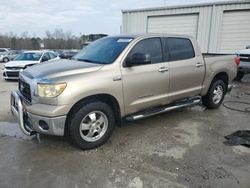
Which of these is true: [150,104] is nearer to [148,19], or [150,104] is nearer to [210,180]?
[210,180]

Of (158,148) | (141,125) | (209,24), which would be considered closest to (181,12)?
(209,24)

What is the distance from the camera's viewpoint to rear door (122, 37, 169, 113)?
3.84 metres

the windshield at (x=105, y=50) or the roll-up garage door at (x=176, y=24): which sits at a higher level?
the roll-up garage door at (x=176, y=24)

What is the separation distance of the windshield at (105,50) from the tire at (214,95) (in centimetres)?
272

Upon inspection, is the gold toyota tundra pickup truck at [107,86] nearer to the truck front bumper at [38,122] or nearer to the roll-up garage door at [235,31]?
→ the truck front bumper at [38,122]

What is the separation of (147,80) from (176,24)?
36.4 ft

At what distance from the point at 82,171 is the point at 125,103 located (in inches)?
51.5

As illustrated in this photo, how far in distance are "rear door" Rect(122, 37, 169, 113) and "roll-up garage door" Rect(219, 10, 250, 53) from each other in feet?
33.5

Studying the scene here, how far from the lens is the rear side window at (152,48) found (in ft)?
13.4

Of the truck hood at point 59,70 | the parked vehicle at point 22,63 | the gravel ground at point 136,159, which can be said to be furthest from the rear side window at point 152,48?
the parked vehicle at point 22,63

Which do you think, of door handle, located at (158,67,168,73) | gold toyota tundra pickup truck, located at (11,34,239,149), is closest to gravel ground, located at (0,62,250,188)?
gold toyota tundra pickup truck, located at (11,34,239,149)

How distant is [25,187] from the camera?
2729 mm

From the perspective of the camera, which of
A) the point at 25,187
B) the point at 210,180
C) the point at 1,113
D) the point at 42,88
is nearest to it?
the point at 25,187

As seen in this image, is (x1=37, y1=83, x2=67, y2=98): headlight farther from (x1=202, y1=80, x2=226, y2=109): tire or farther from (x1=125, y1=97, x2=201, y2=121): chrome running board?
(x1=202, y1=80, x2=226, y2=109): tire
